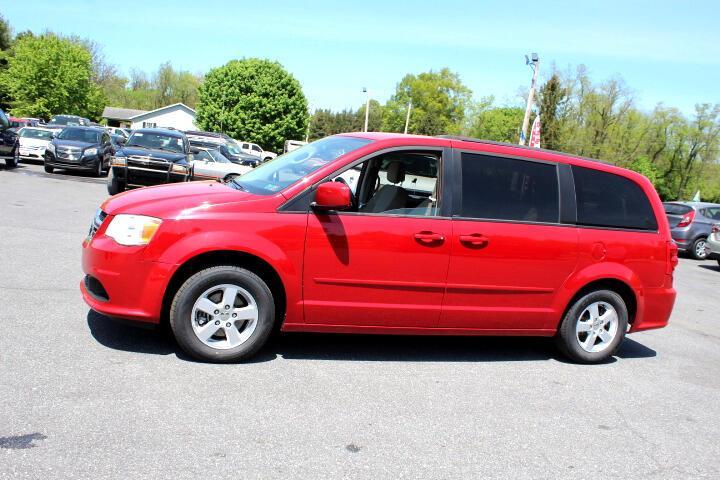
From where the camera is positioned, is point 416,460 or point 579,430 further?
point 579,430

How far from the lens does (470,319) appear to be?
5305 mm

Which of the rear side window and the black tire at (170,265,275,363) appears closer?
the black tire at (170,265,275,363)

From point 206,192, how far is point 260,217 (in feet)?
1.91

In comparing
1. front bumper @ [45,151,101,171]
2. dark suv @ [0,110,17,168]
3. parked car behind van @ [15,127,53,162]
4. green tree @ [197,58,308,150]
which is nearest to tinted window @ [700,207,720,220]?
front bumper @ [45,151,101,171]

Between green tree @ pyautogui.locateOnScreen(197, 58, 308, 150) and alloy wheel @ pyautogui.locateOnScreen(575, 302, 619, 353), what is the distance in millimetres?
63163

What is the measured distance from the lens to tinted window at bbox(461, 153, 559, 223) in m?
5.24

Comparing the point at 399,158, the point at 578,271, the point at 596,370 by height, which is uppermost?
the point at 399,158

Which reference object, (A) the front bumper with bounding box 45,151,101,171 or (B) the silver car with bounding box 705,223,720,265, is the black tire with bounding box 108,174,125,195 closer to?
(A) the front bumper with bounding box 45,151,101,171

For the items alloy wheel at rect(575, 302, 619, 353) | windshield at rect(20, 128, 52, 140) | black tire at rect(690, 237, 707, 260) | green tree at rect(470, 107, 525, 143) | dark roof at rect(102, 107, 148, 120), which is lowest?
black tire at rect(690, 237, 707, 260)

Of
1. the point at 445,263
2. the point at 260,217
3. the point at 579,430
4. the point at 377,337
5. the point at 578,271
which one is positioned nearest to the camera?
the point at 579,430

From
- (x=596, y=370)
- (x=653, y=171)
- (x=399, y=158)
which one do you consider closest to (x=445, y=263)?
(x=399, y=158)

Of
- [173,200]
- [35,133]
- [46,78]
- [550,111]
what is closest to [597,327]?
[173,200]

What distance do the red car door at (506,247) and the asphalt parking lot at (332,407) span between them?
1.63 feet

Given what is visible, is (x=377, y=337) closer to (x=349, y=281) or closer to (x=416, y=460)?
(x=349, y=281)
